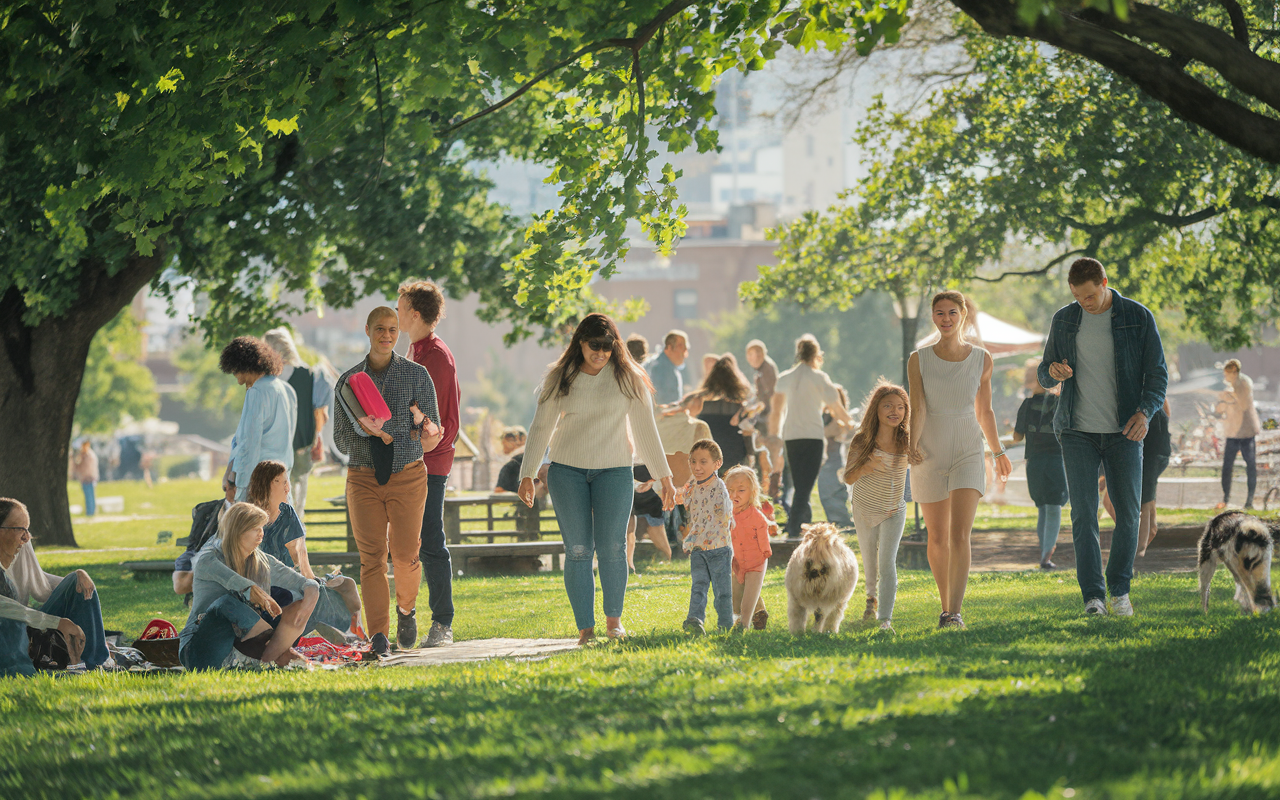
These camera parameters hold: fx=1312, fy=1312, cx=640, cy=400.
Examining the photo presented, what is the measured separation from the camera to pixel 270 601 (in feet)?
24.4

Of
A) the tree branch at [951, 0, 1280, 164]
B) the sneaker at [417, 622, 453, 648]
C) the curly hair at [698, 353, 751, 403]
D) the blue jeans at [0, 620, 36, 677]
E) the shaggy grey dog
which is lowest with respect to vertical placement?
the sneaker at [417, 622, 453, 648]

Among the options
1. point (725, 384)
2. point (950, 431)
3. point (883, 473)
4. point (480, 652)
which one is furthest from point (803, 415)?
point (480, 652)

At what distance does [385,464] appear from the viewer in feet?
26.3

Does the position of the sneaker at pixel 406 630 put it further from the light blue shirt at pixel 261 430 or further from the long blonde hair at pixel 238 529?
the light blue shirt at pixel 261 430

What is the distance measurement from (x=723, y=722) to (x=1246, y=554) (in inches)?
188

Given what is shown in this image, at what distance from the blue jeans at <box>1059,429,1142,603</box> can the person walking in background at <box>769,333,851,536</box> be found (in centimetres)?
594

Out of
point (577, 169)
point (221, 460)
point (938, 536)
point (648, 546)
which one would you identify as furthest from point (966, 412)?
point (221, 460)

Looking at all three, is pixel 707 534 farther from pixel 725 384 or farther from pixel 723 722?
pixel 725 384

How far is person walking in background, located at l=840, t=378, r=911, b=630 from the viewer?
27.1 feet

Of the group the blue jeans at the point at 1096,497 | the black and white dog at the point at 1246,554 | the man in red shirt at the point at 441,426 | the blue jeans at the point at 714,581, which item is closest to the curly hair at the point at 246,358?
the man in red shirt at the point at 441,426

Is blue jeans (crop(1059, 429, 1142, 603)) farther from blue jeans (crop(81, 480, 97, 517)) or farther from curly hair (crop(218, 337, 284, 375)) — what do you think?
blue jeans (crop(81, 480, 97, 517))

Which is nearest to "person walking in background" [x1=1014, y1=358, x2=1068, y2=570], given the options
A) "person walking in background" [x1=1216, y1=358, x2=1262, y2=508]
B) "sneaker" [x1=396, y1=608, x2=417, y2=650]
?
"sneaker" [x1=396, y1=608, x2=417, y2=650]

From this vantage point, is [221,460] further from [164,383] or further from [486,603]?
[486,603]

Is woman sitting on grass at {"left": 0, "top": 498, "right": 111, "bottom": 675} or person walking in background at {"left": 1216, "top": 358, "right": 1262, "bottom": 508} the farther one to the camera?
person walking in background at {"left": 1216, "top": 358, "right": 1262, "bottom": 508}
